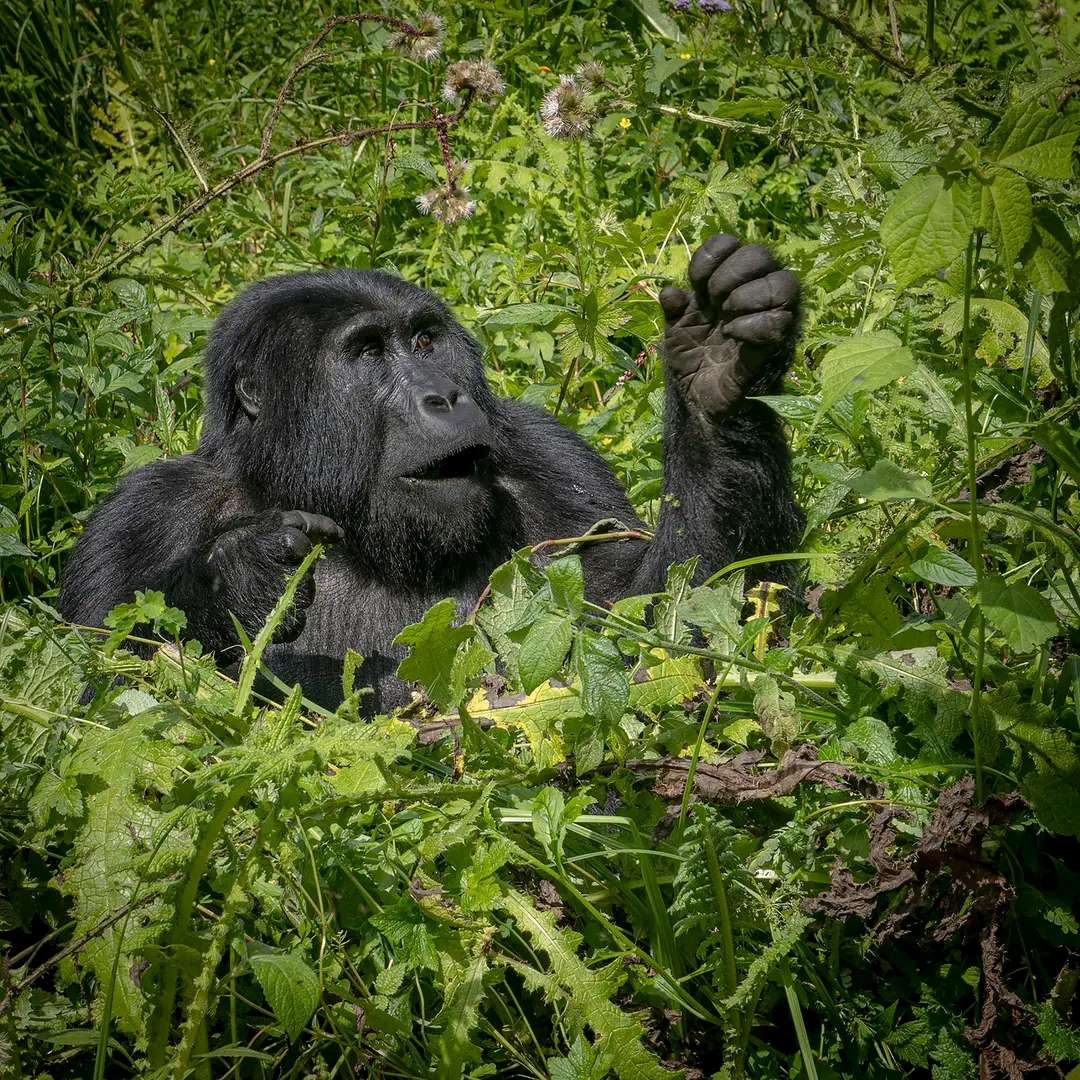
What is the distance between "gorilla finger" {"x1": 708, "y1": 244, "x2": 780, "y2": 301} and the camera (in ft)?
9.19

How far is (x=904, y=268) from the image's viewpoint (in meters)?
1.50

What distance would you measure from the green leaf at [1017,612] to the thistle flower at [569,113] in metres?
2.22

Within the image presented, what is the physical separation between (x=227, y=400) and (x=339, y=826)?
2299 millimetres

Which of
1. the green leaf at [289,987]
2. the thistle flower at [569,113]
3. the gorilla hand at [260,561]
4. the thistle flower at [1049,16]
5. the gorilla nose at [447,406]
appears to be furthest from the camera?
the thistle flower at [1049,16]

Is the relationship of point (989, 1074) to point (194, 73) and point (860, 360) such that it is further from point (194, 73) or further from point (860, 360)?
point (194, 73)

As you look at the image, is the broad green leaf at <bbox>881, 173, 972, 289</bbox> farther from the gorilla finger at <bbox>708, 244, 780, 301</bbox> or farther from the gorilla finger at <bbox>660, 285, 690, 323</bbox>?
the gorilla finger at <bbox>660, 285, 690, 323</bbox>

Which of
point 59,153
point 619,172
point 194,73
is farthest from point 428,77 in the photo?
point 59,153

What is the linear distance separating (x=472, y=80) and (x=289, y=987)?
3882 mm

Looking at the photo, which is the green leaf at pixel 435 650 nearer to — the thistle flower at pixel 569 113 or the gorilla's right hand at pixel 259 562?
the gorilla's right hand at pixel 259 562

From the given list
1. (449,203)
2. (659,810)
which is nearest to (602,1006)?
(659,810)

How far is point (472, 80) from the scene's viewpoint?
4680mm

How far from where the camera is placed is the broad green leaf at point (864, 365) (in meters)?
1.63

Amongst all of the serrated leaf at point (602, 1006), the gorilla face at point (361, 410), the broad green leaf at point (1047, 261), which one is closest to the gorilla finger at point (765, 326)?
the gorilla face at point (361, 410)

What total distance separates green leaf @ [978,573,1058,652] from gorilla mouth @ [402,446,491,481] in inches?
73.5
